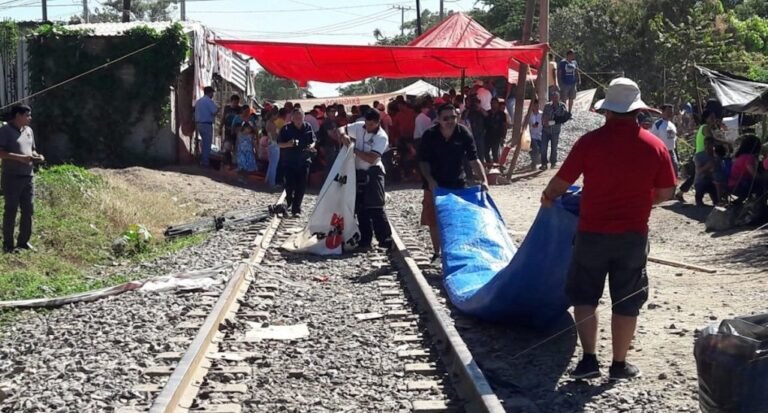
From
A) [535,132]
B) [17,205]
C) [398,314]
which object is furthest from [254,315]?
[535,132]

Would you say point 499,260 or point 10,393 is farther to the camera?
point 499,260

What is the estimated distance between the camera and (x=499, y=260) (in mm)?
9586

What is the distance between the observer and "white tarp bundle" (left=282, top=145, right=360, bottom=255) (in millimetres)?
12695

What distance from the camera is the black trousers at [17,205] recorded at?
12431 mm

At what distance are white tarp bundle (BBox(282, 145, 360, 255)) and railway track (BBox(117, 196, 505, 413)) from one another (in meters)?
1.64

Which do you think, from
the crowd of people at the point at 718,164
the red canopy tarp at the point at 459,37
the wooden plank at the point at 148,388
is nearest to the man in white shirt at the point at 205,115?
the red canopy tarp at the point at 459,37

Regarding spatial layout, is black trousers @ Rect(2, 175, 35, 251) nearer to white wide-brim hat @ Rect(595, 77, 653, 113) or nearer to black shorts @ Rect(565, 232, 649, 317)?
black shorts @ Rect(565, 232, 649, 317)

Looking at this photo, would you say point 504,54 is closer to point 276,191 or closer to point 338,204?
point 276,191

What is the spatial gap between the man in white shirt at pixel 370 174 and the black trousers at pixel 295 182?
325 centimetres

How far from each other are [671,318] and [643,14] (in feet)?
120

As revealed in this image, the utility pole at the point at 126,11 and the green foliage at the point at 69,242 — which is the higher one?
the utility pole at the point at 126,11

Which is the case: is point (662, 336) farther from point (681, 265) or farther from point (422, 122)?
point (422, 122)

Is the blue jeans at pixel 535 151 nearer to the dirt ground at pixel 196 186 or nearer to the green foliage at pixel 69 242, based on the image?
the dirt ground at pixel 196 186

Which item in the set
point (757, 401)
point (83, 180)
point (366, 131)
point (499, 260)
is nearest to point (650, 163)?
point (757, 401)
